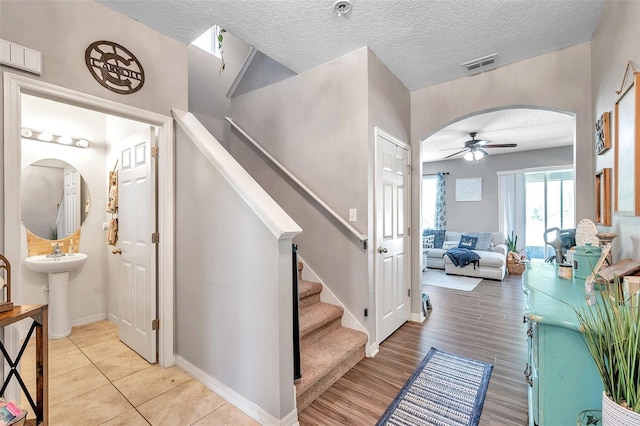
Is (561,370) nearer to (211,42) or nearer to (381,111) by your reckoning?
(381,111)

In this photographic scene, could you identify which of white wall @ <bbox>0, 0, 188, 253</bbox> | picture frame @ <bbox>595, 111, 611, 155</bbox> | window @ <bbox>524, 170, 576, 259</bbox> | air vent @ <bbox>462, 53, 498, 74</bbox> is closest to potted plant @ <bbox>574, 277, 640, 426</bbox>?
picture frame @ <bbox>595, 111, 611, 155</bbox>

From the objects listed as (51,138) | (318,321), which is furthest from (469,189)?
(51,138)

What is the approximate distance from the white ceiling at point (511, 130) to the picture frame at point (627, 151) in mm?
2137

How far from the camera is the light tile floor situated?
1711 millimetres

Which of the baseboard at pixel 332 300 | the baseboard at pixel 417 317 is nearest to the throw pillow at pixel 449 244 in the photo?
the baseboard at pixel 417 317

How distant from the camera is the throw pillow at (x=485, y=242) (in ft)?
19.9

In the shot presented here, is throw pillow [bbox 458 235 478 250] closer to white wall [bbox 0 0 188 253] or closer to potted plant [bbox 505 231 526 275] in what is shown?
potted plant [bbox 505 231 526 275]

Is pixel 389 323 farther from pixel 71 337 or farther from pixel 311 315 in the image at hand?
pixel 71 337

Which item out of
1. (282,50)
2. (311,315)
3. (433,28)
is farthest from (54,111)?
(433,28)

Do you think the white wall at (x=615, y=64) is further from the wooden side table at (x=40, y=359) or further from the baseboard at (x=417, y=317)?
the wooden side table at (x=40, y=359)

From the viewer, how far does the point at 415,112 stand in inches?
133

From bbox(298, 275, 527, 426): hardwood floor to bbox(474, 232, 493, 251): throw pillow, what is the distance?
6.62 feet

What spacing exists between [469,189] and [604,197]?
5535 mm

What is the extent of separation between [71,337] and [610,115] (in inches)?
194
